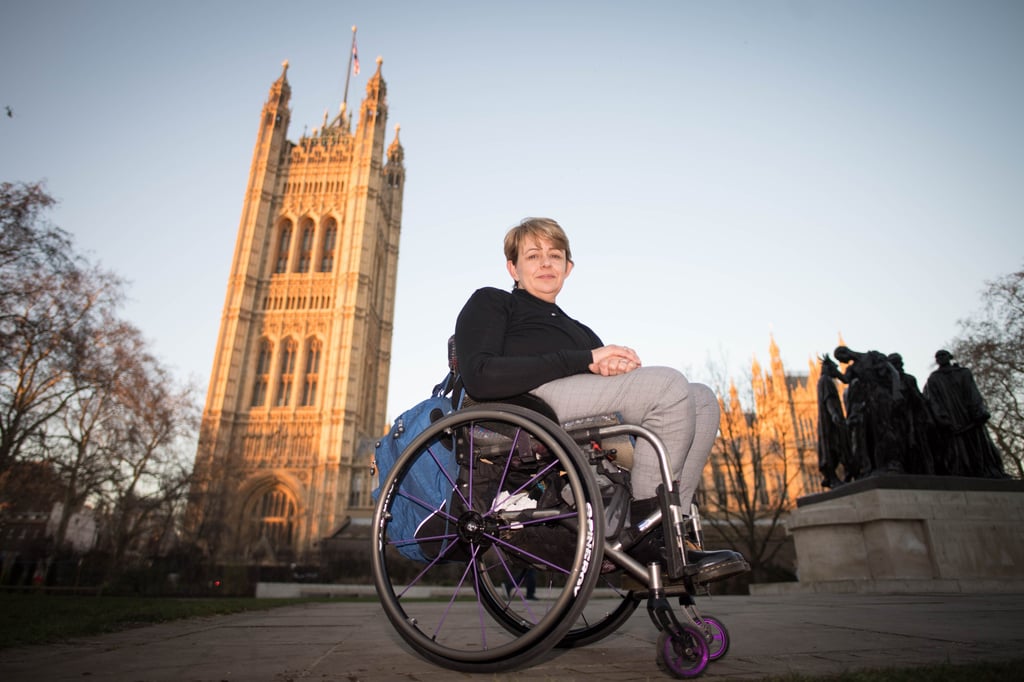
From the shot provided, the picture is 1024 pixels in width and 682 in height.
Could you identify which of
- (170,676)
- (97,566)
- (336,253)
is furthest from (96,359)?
(336,253)

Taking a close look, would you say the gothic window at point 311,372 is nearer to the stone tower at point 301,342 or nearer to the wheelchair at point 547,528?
the stone tower at point 301,342

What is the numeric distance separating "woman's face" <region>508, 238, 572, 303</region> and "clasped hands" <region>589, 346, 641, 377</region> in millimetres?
539

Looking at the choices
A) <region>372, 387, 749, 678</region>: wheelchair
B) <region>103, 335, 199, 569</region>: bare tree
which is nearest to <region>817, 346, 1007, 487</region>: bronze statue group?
<region>372, 387, 749, 678</region>: wheelchair

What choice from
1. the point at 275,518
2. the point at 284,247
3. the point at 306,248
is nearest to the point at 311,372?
the point at 275,518

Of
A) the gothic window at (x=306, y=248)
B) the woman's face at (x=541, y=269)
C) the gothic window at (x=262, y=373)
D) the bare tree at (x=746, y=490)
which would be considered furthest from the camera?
the gothic window at (x=306, y=248)

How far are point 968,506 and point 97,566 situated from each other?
868 inches

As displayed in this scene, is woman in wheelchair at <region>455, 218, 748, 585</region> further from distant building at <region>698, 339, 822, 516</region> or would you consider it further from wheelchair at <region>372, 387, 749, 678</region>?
distant building at <region>698, 339, 822, 516</region>

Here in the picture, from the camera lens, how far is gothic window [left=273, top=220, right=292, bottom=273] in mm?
41031

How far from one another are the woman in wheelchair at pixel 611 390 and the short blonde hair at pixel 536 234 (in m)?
0.34

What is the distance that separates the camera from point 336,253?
40.6 m

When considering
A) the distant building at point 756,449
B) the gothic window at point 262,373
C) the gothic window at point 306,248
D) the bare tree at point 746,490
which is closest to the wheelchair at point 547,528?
the distant building at point 756,449

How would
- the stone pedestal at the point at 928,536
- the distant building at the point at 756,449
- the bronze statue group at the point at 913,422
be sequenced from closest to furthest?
the stone pedestal at the point at 928,536 < the bronze statue group at the point at 913,422 < the distant building at the point at 756,449

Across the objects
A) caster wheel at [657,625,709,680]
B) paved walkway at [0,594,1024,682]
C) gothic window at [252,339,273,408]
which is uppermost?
gothic window at [252,339,273,408]

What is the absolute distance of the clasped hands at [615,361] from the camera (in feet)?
5.75
